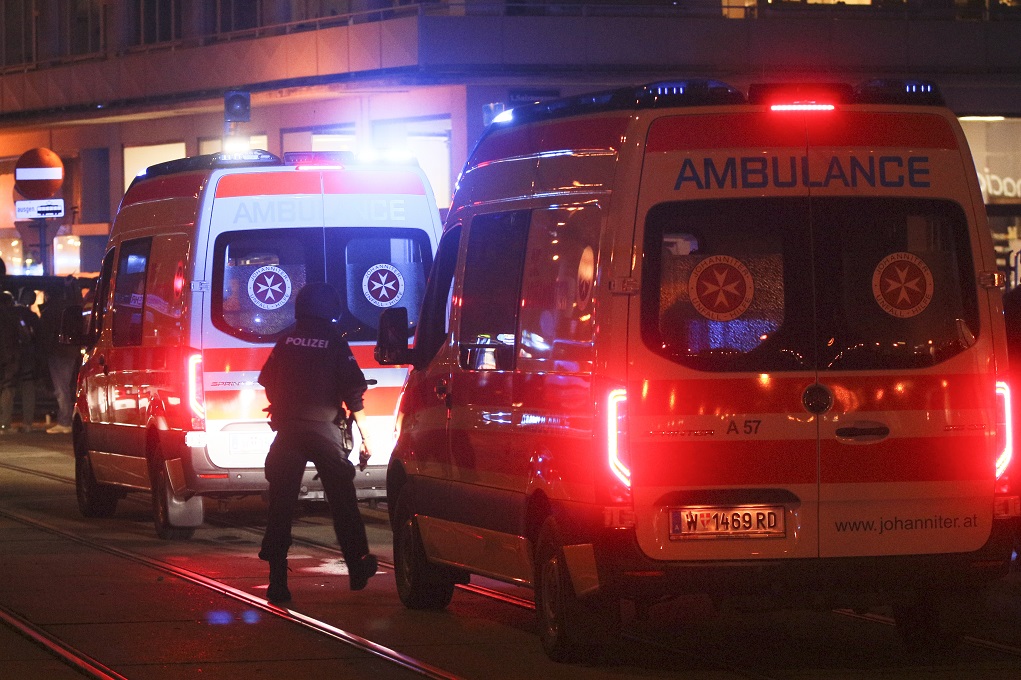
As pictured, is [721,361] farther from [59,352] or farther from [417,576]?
[59,352]

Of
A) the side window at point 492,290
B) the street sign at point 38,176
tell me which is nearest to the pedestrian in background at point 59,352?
the street sign at point 38,176

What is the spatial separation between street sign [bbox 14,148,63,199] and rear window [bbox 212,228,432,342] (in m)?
13.0

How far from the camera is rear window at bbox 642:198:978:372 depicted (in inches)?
321

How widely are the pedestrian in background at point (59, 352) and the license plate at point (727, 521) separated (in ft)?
60.7

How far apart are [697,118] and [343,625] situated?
321 centimetres

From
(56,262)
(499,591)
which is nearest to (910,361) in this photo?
(499,591)

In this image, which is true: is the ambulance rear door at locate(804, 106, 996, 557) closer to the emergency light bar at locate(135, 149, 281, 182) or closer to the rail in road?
the rail in road

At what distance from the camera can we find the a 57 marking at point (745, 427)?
8.15 meters

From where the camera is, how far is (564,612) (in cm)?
856

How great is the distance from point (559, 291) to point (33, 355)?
18855 mm

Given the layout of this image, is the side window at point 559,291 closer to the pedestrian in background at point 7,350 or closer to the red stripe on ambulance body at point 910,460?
the red stripe on ambulance body at point 910,460

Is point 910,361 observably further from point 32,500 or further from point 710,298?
point 32,500

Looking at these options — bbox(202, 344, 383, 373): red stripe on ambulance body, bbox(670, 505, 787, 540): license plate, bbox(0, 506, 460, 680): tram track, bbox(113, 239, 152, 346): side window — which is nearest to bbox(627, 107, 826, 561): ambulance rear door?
bbox(670, 505, 787, 540): license plate

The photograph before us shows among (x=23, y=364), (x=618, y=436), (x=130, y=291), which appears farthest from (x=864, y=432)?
(x=23, y=364)
